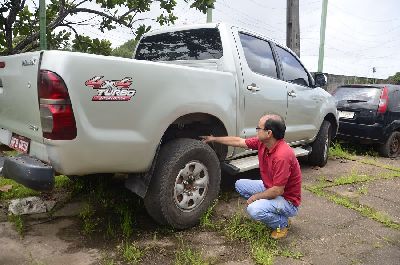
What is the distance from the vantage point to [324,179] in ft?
17.3

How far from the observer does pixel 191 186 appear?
328 centimetres

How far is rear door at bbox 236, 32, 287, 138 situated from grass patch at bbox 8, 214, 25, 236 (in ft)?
7.46

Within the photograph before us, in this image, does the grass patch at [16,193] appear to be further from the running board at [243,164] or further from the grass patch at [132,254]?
the running board at [243,164]

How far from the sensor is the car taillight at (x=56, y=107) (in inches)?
95.4

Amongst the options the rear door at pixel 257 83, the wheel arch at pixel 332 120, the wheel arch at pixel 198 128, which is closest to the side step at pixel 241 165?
the wheel arch at pixel 198 128

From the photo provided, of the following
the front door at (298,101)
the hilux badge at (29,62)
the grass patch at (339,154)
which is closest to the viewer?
the hilux badge at (29,62)

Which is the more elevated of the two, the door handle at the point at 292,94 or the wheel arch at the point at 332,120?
the door handle at the point at 292,94

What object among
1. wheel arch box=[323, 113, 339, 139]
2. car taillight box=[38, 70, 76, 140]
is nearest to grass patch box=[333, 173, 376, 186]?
wheel arch box=[323, 113, 339, 139]

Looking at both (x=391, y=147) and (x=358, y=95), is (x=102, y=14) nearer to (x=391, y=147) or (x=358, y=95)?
(x=358, y=95)

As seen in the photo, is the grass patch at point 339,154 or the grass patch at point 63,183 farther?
the grass patch at point 339,154

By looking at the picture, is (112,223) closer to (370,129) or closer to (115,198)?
(115,198)

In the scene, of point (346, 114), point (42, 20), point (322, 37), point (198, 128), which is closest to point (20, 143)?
point (198, 128)

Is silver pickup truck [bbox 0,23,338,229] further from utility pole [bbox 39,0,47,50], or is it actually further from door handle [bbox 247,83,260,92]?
utility pole [bbox 39,0,47,50]

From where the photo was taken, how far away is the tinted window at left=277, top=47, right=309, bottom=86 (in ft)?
15.8
